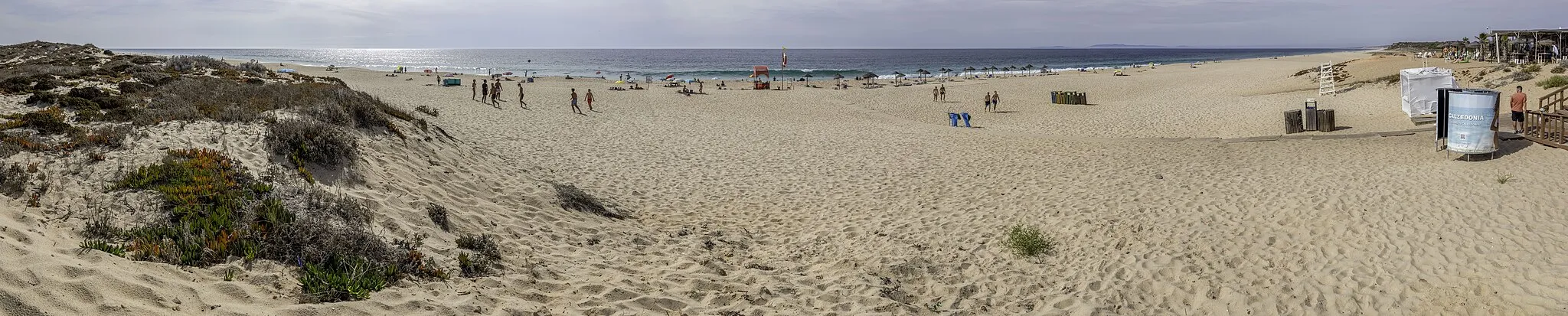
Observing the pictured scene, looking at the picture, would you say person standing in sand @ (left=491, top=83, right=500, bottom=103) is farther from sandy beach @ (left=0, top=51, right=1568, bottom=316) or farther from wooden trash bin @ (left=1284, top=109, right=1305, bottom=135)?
wooden trash bin @ (left=1284, top=109, right=1305, bottom=135)

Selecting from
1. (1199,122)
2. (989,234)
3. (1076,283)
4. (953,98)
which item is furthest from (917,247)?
(953,98)

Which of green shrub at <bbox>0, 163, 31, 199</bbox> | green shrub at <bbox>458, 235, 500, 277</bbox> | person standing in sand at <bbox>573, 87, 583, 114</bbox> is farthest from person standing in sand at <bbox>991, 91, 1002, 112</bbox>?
green shrub at <bbox>0, 163, 31, 199</bbox>

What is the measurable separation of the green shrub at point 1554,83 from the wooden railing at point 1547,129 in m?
11.3

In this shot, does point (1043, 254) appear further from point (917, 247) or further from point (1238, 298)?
point (1238, 298)

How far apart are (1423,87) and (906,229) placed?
54.5ft

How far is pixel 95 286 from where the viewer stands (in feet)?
13.9

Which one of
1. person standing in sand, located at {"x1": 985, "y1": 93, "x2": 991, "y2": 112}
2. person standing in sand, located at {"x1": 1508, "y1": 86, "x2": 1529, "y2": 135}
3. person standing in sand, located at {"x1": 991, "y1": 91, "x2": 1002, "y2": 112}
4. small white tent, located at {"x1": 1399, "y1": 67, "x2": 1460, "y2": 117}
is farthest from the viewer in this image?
person standing in sand, located at {"x1": 985, "y1": 93, "x2": 991, "y2": 112}

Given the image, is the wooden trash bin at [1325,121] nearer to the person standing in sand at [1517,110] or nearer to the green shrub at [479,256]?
the person standing in sand at [1517,110]

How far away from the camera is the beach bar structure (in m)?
33.3

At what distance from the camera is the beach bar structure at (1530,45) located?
109 feet

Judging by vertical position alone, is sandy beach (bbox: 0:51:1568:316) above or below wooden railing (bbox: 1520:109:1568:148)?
below

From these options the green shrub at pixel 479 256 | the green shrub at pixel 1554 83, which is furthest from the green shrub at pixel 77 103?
the green shrub at pixel 1554 83

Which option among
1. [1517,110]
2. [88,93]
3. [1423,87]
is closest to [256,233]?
[88,93]

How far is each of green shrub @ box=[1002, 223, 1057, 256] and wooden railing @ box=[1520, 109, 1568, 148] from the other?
9.85m
